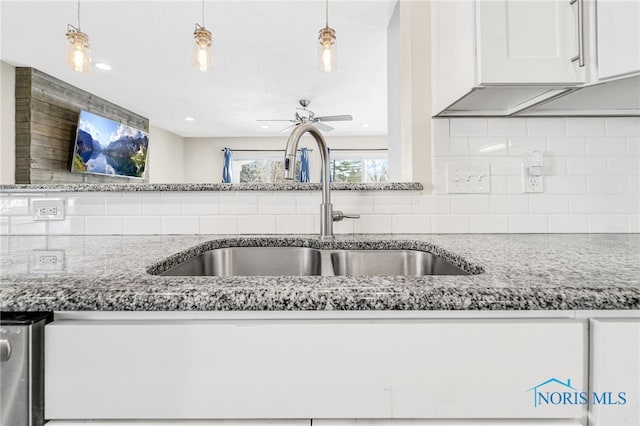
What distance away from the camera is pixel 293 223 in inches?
47.3

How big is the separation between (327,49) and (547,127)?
3.52 feet

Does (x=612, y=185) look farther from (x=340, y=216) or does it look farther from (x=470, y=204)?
(x=340, y=216)

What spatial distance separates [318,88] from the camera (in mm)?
4129

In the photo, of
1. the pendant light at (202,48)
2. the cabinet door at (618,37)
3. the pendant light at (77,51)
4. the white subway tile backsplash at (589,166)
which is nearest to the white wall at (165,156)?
the pendant light at (77,51)

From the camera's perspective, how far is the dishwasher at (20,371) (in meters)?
0.44

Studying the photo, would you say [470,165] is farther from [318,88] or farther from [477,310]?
[318,88]

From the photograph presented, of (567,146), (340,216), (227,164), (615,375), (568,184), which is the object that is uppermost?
(227,164)

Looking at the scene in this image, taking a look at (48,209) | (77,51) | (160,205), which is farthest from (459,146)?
(77,51)

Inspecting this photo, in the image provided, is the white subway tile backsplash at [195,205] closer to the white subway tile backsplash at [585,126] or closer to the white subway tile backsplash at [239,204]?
the white subway tile backsplash at [239,204]

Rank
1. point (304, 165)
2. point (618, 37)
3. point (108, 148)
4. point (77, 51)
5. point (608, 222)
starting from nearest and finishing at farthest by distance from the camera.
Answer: point (618, 37)
point (608, 222)
point (77, 51)
point (108, 148)
point (304, 165)

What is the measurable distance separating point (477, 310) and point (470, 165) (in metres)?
0.83

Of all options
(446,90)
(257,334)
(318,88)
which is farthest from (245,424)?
(318,88)

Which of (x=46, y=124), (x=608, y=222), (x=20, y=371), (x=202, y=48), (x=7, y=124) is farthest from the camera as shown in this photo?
(x=46, y=124)

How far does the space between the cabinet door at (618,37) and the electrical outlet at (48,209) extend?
172 centimetres
